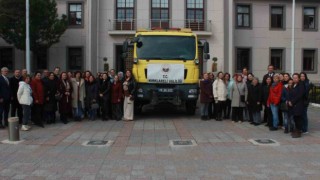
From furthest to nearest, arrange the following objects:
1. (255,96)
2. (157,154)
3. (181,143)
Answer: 1. (255,96)
2. (181,143)
3. (157,154)

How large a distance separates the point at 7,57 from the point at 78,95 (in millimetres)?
22179

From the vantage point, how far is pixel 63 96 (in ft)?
48.9

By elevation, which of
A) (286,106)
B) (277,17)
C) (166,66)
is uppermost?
(277,17)

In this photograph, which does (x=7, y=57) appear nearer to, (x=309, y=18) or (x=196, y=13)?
(x=196, y=13)

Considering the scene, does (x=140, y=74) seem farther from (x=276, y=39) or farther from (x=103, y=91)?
(x=276, y=39)

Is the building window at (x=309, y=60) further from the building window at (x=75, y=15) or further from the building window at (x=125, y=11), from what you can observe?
the building window at (x=75, y=15)

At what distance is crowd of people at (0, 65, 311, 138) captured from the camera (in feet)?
41.7

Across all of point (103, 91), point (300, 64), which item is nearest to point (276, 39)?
point (300, 64)

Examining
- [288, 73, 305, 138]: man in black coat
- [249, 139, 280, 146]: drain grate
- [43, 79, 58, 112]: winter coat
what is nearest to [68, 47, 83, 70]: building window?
[43, 79, 58, 112]: winter coat

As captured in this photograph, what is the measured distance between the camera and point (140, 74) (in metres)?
15.8

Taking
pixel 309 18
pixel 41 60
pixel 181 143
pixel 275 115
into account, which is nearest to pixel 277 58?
pixel 309 18

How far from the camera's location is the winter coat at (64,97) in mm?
14839

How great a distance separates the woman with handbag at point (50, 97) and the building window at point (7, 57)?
22037mm

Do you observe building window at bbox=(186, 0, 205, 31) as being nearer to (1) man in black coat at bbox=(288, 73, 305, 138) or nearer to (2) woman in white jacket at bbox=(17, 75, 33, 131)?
(2) woman in white jacket at bbox=(17, 75, 33, 131)
